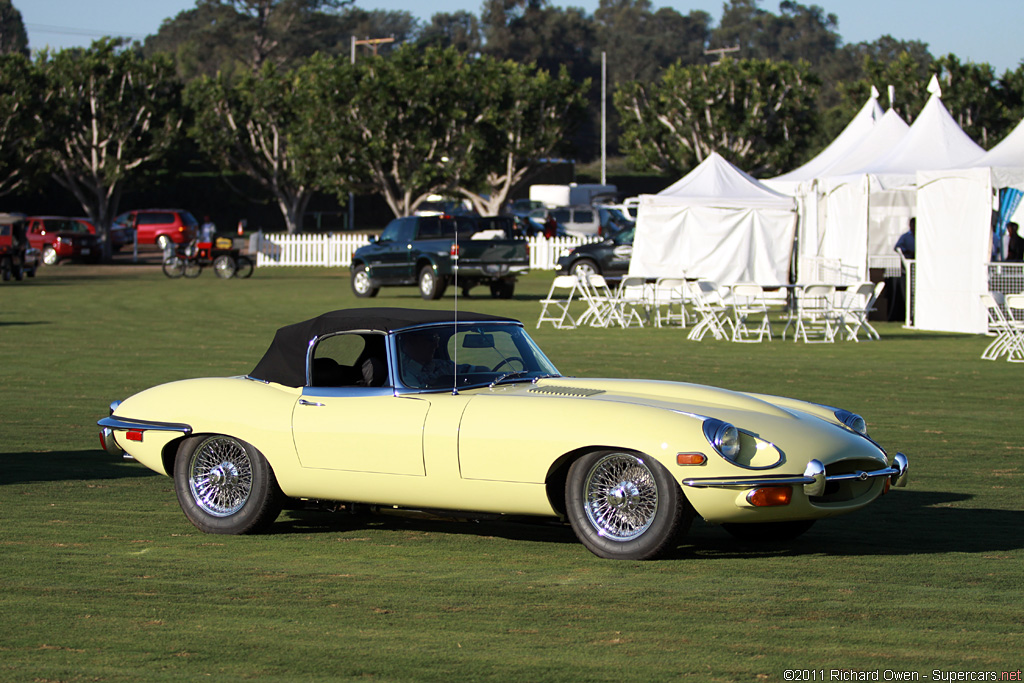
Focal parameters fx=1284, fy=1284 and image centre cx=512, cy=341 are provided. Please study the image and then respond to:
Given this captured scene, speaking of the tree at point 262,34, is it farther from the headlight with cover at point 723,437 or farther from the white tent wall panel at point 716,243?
the headlight with cover at point 723,437

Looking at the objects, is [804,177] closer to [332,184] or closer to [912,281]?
[912,281]

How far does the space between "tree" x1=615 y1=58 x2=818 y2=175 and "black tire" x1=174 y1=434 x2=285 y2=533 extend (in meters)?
58.2

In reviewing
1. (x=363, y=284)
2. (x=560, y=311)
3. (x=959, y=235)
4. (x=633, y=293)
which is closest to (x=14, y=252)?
(x=363, y=284)

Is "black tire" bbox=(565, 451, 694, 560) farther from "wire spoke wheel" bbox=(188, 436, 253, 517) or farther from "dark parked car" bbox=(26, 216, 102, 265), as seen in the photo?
"dark parked car" bbox=(26, 216, 102, 265)

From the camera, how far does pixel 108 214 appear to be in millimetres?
57812

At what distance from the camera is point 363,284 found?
33312 mm

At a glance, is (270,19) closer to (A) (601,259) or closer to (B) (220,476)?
(A) (601,259)

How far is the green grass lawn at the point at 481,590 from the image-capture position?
16.1 feet

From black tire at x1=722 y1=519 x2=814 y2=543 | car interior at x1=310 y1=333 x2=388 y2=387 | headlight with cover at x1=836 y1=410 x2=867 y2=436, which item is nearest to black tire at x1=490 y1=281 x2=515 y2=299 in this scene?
car interior at x1=310 y1=333 x2=388 y2=387

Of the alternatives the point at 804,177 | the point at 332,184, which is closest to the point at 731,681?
the point at 804,177

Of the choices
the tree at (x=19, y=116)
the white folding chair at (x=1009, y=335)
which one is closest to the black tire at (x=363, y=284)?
the white folding chair at (x=1009, y=335)

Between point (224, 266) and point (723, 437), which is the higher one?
point (224, 266)

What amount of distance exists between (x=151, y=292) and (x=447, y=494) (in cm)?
2899

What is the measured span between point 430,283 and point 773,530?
25257mm
